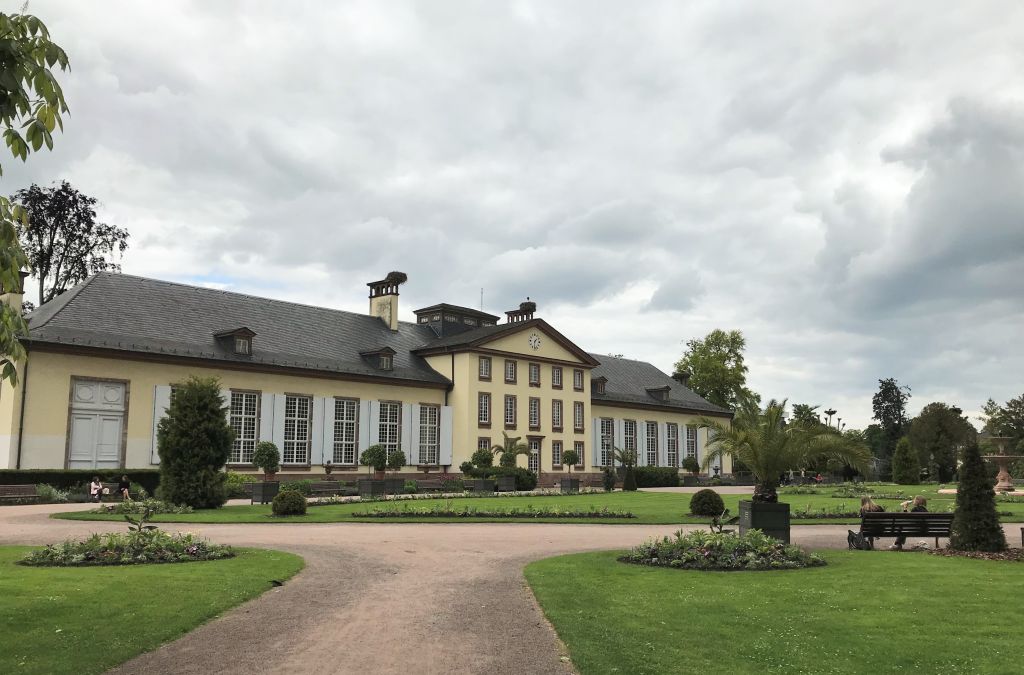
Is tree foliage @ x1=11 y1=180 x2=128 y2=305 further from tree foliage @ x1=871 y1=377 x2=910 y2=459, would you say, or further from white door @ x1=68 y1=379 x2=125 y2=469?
tree foliage @ x1=871 y1=377 x2=910 y2=459

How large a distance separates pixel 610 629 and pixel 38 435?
3083 cm

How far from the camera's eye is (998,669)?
7129 mm

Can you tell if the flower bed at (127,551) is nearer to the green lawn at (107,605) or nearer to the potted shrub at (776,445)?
the green lawn at (107,605)

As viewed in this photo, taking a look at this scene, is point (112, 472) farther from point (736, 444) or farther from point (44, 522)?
point (736, 444)

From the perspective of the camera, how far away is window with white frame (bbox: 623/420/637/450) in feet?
198

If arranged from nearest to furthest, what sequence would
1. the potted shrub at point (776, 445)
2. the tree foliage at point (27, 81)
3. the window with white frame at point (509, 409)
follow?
the tree foliage at point (27, 81) < the potted shrub at point (776, 445) < the window with white frame at point (509, 409)

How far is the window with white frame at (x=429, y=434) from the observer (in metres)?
48.1

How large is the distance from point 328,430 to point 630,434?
25.5 m

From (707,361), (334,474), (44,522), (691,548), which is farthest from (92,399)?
(707,361)

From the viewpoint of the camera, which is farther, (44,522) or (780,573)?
(44,522)

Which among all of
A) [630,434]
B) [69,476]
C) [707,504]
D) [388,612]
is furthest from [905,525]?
[630,434]

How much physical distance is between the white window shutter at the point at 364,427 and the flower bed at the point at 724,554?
3157 cm

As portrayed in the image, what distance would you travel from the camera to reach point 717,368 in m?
78.2

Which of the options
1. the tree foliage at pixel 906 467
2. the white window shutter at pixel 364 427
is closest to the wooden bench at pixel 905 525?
the white window shutter at pixel 364 427
